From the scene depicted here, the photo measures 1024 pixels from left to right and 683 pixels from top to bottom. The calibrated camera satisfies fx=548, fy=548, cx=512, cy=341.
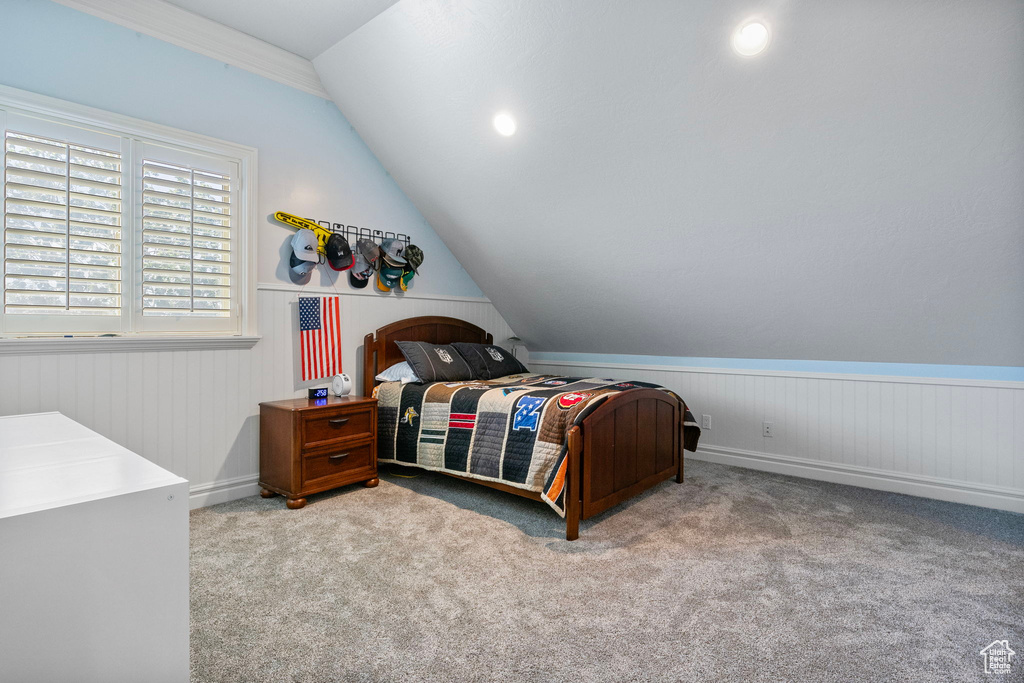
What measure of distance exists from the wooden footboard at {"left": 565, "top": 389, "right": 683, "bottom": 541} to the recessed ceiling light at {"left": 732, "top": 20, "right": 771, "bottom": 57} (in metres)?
1.69

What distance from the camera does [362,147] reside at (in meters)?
3.92

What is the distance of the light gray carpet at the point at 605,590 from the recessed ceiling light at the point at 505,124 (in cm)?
217

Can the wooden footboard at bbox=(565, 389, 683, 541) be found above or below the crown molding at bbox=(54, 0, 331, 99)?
below

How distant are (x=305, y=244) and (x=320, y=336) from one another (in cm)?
61

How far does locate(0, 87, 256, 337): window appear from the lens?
98.0 inches

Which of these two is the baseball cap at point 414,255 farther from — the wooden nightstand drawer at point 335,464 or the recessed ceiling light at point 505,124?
the wooden nightstand drawer at point 335,464

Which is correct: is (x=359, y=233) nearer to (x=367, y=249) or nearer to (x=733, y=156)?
(x=367, y=249)

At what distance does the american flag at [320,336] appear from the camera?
11.6ft

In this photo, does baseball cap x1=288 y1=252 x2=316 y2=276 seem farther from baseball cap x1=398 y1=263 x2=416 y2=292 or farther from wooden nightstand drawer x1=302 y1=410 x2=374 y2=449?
wooden nightstand drawer x1=302 y1=410 x2=374 y2=449

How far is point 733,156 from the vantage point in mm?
2734

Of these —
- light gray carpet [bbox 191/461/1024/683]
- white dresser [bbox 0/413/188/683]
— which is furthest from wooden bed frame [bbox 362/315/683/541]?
white dresser [bbox 0/413/188/683]

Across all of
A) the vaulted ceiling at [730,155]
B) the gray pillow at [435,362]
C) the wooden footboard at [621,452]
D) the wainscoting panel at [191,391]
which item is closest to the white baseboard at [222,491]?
the wainscoting panel at [191,391]

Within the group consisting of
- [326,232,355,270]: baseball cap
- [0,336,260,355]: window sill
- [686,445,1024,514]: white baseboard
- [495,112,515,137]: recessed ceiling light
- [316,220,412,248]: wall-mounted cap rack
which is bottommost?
[686,445,1024,514]: white baseboard
